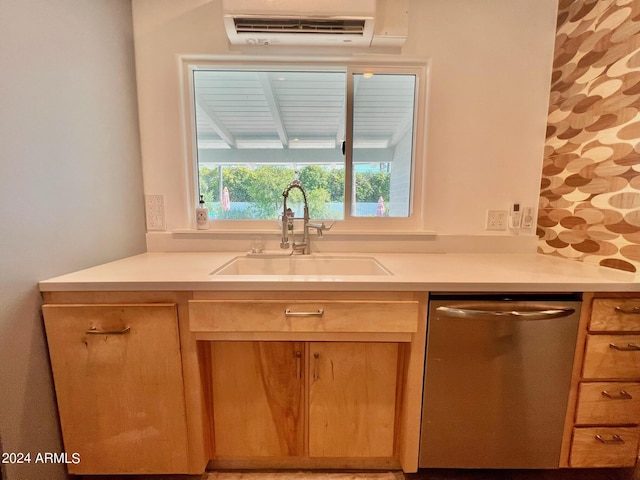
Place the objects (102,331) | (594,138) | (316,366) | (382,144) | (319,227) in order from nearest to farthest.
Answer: (102,331), (316,366), (594,138), (319,227), (382,144)

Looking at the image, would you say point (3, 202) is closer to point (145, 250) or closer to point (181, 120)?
point (145, 250)

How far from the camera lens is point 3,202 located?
0.81 metres

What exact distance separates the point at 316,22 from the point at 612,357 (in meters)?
1.84

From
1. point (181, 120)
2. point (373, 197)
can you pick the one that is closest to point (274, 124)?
point (181, 120)

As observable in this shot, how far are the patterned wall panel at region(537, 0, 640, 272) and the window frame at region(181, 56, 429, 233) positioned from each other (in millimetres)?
666

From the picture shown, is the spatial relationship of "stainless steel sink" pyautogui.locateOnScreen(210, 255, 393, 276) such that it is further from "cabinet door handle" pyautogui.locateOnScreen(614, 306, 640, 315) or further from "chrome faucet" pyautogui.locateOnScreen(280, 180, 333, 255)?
"cabinet door handle" pyautogui.locateOnScreen(614, 306, 640, 315)

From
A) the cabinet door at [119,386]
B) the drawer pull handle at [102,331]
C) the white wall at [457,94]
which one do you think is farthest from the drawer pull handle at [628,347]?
the drawer pull handle at [102,331]

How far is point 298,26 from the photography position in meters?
1.25

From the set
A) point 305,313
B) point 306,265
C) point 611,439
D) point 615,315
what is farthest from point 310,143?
point 611,439

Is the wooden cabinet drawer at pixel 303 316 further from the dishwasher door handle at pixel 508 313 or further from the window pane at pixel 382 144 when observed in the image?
the window pane at pixel 382 144

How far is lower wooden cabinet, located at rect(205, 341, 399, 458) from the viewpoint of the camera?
103 cm

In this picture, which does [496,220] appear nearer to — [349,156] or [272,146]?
[349,156]

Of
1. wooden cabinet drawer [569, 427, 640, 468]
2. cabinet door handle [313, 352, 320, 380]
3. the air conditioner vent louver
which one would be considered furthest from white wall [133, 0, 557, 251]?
cabinet door handle [313, 352, 320, 380]

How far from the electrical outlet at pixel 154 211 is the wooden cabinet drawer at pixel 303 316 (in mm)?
785
